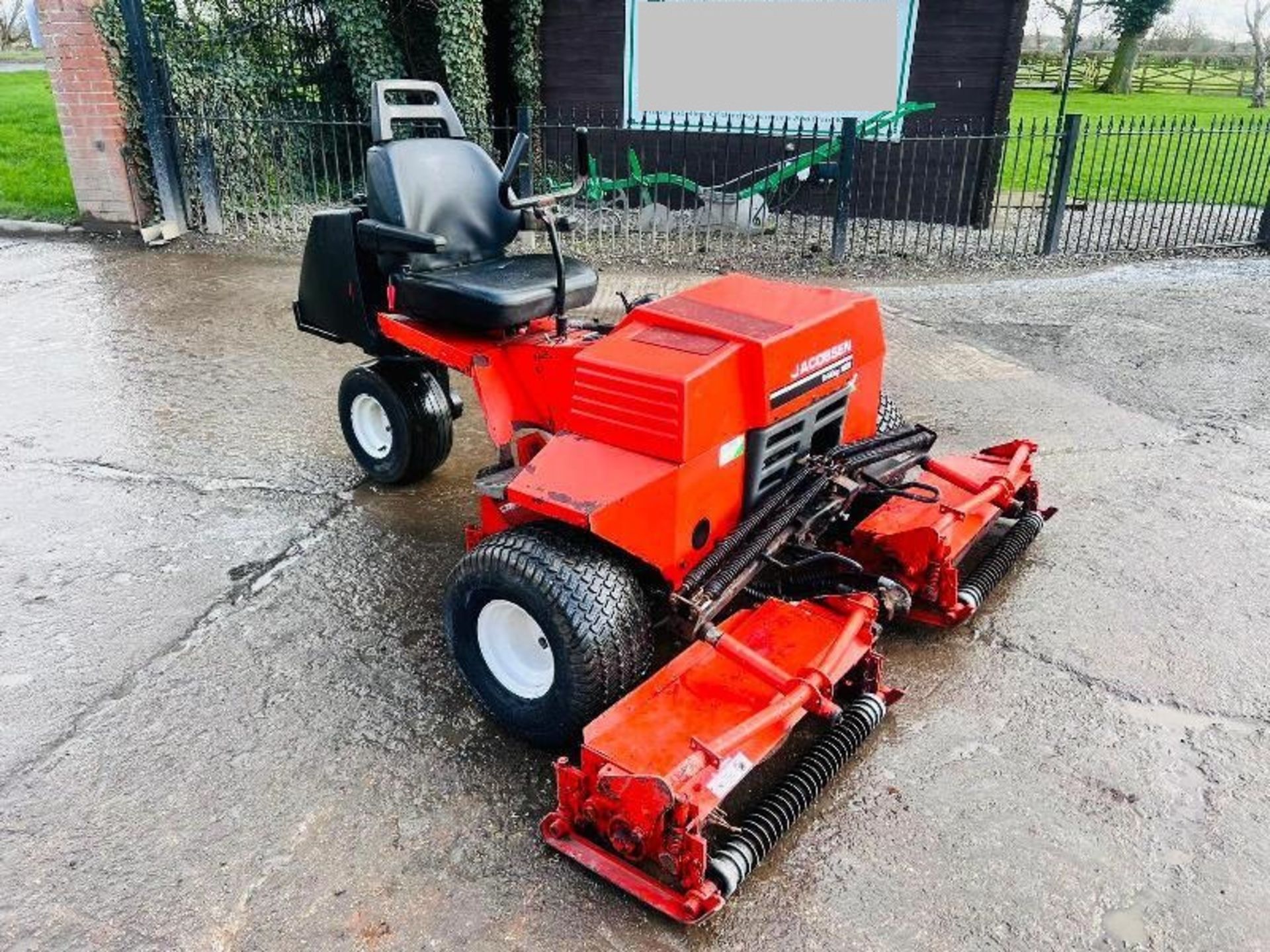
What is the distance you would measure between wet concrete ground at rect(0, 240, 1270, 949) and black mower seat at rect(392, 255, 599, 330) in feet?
3.14

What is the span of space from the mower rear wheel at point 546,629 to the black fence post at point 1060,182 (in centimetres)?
719

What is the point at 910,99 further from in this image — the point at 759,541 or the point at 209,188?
the point at 759,541

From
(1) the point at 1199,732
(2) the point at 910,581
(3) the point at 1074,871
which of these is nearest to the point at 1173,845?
(3) the point at 1074,871

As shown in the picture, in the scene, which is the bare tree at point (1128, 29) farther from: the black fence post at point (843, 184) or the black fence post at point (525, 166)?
the black fence post at point (525, 166)

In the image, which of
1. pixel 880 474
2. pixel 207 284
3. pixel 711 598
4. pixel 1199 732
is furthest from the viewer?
pixel 207 284

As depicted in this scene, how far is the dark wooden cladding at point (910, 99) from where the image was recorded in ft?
30.4

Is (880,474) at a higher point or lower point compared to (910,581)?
higher

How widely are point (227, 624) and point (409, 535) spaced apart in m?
0.82

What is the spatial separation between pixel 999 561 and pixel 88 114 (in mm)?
8627

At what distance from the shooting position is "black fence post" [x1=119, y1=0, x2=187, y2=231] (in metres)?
8.25

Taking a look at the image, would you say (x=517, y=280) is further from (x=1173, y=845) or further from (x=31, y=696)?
(x=1173, y=845)

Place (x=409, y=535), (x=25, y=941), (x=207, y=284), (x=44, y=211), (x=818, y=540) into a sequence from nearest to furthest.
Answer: (x=25, y=941)
(x=818, y=540)
(x=409, y=535)
(x=207, y=284)
(x=44, y=211)

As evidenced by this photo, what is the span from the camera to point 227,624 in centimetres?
336

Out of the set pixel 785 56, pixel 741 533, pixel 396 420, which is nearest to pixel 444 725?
pixel 741 533
